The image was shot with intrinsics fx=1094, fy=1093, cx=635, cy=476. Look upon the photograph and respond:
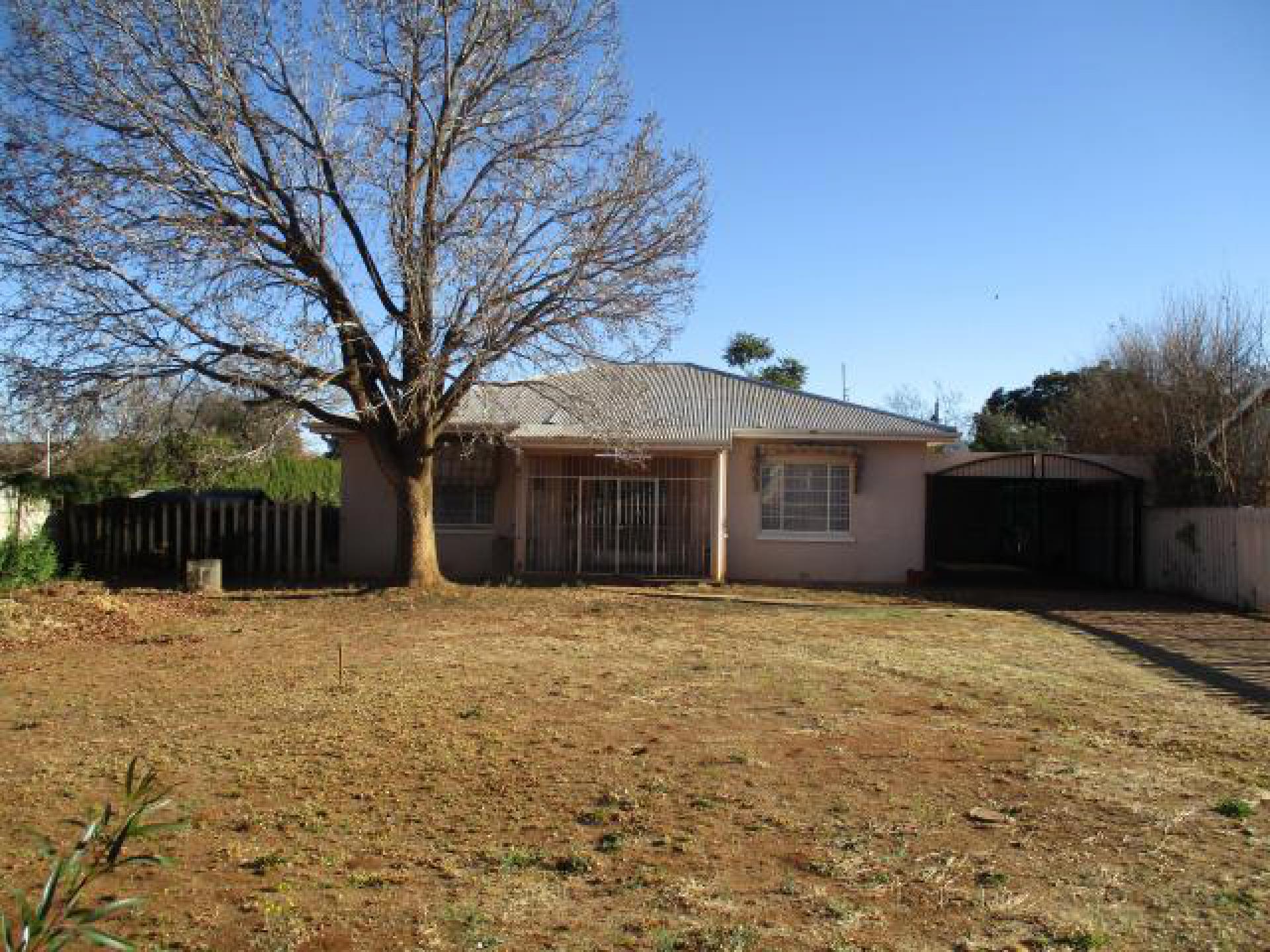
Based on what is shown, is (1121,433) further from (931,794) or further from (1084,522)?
(931,794)

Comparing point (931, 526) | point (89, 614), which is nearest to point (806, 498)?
point (931, 526)

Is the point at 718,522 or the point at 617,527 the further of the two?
the point at 617,527

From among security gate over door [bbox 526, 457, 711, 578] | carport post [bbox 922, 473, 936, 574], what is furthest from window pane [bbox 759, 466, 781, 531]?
carport post [bbox 922, 473, 936, 574]

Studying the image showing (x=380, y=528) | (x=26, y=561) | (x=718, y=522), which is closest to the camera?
(x=26, y=561)

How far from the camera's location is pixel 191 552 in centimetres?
2047

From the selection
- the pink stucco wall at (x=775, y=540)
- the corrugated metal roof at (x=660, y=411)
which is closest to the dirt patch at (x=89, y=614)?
the pink stucco wall at (x=775, y=540)

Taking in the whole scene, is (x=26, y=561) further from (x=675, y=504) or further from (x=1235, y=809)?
(x=1235, y=809)

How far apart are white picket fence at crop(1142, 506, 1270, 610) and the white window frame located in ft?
18.3

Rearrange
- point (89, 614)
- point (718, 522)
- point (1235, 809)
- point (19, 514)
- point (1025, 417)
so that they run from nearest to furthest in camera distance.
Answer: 1. point (1235, 809)
2. point (89, 614)
3. point (19, 514)
4. point (718, 522)
5. point (1025, 417)

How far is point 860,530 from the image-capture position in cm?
2098

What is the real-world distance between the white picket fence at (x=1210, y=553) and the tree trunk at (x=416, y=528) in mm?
12538

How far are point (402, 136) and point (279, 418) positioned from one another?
14.5ft

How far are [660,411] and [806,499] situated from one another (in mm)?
3332

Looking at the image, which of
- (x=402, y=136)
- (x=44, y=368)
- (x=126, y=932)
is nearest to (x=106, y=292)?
(x=44, y=368)
